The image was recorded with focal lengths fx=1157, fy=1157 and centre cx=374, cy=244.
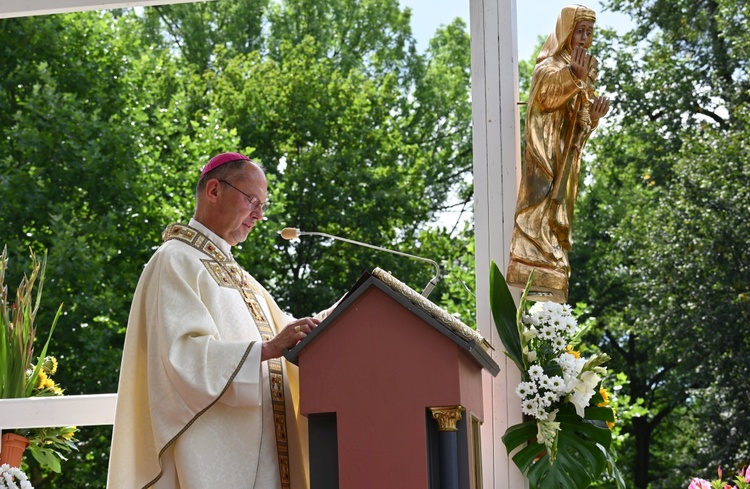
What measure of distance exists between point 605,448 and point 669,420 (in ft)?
49.5

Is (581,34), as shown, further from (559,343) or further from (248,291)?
(248,291)

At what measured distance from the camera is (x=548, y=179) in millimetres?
4391

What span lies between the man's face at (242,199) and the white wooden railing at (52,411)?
3.50 feet

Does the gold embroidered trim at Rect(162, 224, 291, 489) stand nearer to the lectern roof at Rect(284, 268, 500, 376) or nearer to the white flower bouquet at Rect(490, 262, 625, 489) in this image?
the lectern roof at Rect(284, 268, 500, 376)

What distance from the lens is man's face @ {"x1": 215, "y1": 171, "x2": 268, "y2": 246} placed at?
13.3ft

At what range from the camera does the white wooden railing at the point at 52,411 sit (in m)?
4.66

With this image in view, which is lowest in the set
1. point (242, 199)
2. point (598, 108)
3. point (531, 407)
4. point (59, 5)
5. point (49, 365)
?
point (531, 407)

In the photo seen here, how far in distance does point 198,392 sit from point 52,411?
1.40 metres

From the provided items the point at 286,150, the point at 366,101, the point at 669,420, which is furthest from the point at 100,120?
the point at 669,420

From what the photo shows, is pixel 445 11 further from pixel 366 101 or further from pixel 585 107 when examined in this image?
pixel 585 107

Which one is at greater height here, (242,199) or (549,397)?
(242,199)

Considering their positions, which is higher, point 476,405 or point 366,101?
point 366,101

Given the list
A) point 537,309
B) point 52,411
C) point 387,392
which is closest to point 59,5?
point 52,411

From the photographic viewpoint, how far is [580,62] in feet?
14.3
